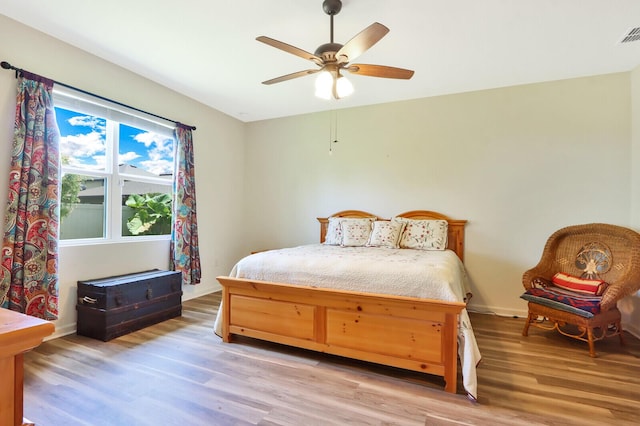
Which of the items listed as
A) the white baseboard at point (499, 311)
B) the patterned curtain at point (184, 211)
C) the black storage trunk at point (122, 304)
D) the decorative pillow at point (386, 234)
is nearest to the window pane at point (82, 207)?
the black storage trunk at point (122, 304)

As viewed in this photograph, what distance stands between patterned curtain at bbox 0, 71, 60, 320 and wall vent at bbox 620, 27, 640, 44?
4742mm

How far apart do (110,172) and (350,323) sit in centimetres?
281

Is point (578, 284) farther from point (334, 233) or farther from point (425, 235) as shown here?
point (334, 233)

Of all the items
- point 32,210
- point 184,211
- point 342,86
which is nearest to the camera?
point 342,86

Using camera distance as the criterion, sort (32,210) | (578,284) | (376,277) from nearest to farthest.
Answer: (376,277) < (32,210) < (578,284)

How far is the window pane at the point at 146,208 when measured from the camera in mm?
3340

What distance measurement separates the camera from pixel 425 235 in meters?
3.54

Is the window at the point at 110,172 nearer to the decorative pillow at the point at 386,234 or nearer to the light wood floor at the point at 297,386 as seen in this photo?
the light wood floor at the point at 297,386

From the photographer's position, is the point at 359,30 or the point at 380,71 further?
the point at 359,30

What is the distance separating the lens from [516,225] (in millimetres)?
3430

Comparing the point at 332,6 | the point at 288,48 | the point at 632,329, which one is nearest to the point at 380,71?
the point at 332,6

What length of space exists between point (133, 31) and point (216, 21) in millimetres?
746

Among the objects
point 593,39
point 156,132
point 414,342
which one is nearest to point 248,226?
point 156,132

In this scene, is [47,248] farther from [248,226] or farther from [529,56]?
[529,56]
